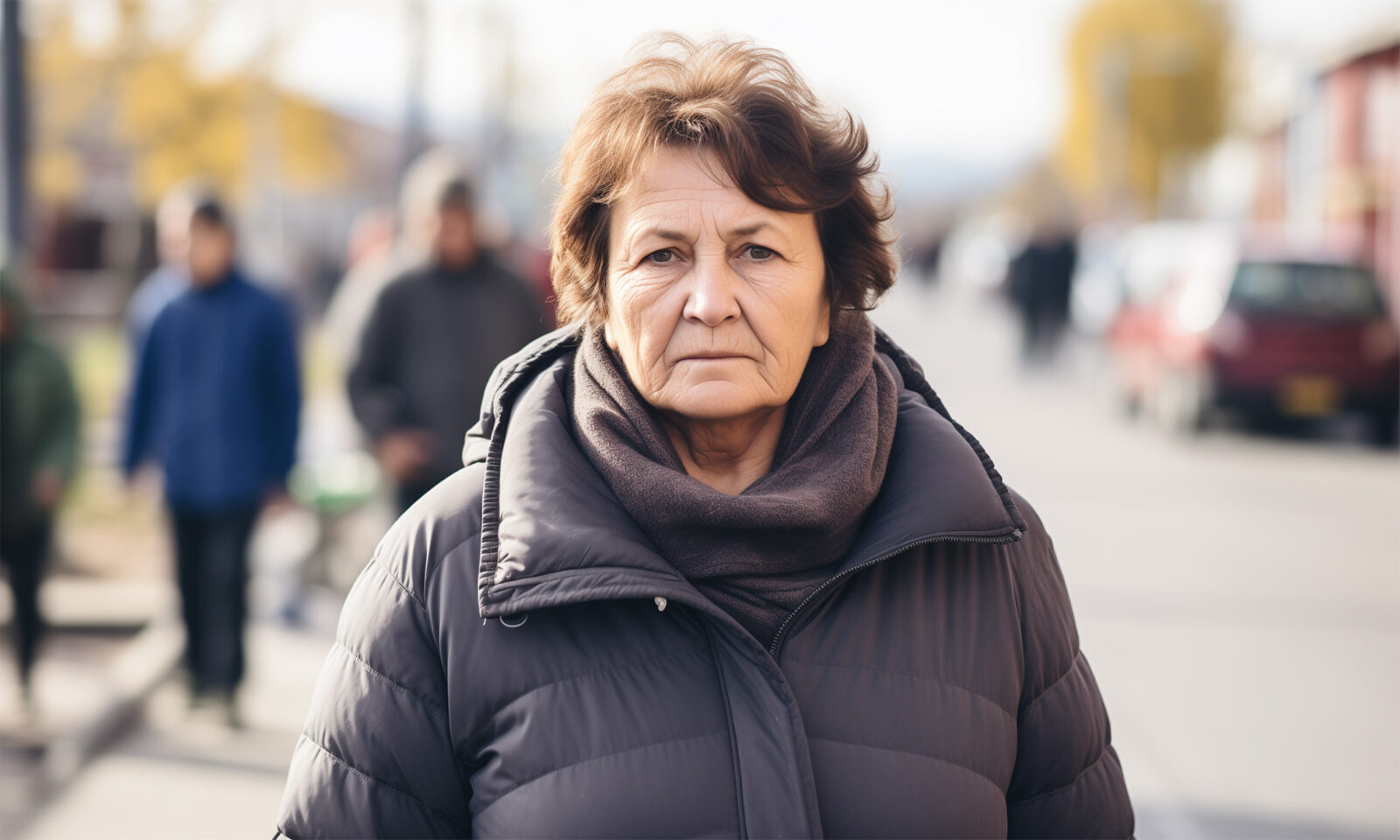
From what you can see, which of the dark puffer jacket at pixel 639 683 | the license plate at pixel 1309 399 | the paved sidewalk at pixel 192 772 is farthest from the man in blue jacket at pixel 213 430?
the license plate at pixel 1309 399

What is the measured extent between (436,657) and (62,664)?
5869 millimetres

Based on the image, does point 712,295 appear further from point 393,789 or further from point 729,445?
point 393,789

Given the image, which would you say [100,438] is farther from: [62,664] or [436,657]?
[436,657]

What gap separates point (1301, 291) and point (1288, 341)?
0.55 m

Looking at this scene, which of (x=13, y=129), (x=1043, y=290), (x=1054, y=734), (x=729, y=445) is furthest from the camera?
(x=1043, y=290)

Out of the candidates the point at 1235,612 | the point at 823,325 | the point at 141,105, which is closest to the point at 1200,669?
the point at 1235,612

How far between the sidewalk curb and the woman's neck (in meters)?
4.14

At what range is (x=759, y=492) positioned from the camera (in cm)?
216

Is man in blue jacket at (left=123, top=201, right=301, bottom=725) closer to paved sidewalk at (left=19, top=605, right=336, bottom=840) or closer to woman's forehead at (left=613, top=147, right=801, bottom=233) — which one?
paved sidewalk at (left=19, top=605, right=336, bottom=840)

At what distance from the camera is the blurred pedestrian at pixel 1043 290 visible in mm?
23188

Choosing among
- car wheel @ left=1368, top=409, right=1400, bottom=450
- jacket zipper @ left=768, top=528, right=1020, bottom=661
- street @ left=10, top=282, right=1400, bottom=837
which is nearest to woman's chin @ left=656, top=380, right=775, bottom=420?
jacket zipper @ left=768, top=528, right=1020, bottom=661

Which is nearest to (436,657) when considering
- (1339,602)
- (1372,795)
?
(1372,795)

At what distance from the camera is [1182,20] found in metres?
66.8

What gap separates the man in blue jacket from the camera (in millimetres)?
6375
